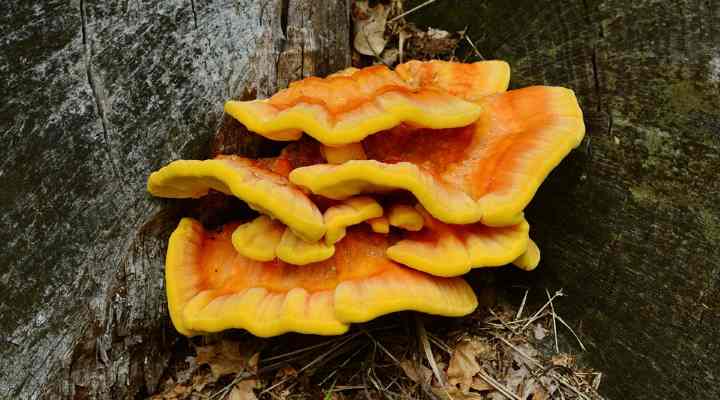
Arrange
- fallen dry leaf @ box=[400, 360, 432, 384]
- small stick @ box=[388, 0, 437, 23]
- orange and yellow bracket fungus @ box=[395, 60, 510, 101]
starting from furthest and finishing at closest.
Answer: small stick @ box=[388, 0, 437, 23]
fallen dry leaf @ box=[400, 360, 432, 384]
orange and yellow bracket fungus @ box=[395, 60, 510, 101]

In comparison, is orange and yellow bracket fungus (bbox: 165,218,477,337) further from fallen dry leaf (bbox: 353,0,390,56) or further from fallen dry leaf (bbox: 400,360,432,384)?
fallen dry leaf (bbox: 353,0,390,56)

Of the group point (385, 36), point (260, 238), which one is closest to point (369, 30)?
point (385, 36)

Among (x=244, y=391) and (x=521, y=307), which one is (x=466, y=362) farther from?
(x=244, y=391)

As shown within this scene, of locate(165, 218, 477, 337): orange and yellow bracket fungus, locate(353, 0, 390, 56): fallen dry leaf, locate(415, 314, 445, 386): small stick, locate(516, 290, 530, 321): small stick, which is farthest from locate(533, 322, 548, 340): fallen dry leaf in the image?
locate(353, 0, 390, 56): fallen dry leaf

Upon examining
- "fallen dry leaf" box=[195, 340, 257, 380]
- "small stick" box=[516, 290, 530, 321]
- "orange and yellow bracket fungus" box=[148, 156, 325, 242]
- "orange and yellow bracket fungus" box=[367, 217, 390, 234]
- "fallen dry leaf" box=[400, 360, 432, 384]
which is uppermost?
"orange and yellow bracket fungus" box=[148, 156, 325, 242]

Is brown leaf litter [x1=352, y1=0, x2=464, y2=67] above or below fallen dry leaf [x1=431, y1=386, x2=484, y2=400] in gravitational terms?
above

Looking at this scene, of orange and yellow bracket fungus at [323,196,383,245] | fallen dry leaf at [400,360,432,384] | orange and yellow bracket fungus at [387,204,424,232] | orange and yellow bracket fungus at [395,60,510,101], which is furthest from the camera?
fallen dry leaf at [400,360,432,384]

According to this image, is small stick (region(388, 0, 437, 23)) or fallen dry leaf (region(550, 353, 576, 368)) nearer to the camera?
fallen dry leaf (region(550, 353, 576, 368))

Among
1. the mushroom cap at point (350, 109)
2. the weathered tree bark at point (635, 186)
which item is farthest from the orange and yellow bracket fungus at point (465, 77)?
the mushroom cap at point (350, 109)
